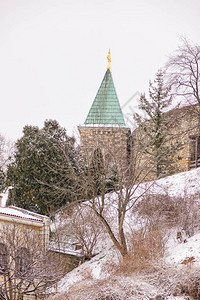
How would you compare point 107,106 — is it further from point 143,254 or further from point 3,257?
point 3,257

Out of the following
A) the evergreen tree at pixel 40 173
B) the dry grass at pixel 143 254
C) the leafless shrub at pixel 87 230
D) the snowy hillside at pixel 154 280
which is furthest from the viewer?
the evergreen tree at pixel 40 173

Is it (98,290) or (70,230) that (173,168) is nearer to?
(70,230)


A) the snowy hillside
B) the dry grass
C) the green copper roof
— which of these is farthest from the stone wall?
the snowy hillside

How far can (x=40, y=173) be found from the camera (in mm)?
18078

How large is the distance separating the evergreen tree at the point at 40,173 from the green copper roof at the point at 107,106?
5335 mm

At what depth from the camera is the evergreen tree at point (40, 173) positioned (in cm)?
1741

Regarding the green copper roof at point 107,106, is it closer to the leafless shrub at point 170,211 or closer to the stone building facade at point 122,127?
the stone building facade at point 122,127

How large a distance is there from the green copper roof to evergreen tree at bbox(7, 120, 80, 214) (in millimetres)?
5335

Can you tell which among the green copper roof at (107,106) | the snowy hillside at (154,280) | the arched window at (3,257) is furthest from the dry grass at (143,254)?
the green copper roof at (107,106)

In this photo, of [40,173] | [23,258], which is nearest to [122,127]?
[40,173]

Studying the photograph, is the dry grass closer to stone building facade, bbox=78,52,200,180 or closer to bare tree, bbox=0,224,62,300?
bare tree, bbox=0,224,62,300

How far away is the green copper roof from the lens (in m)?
24.0

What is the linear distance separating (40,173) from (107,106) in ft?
27.8

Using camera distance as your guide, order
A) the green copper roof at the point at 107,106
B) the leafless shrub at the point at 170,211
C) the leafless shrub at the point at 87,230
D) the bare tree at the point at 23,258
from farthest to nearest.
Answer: the green copper roof at the point at 107,106 → the leafless shrub at the point at 87,230 → the leafless shrub at the point at 170,211 → the bare tree at the point at 23,258
